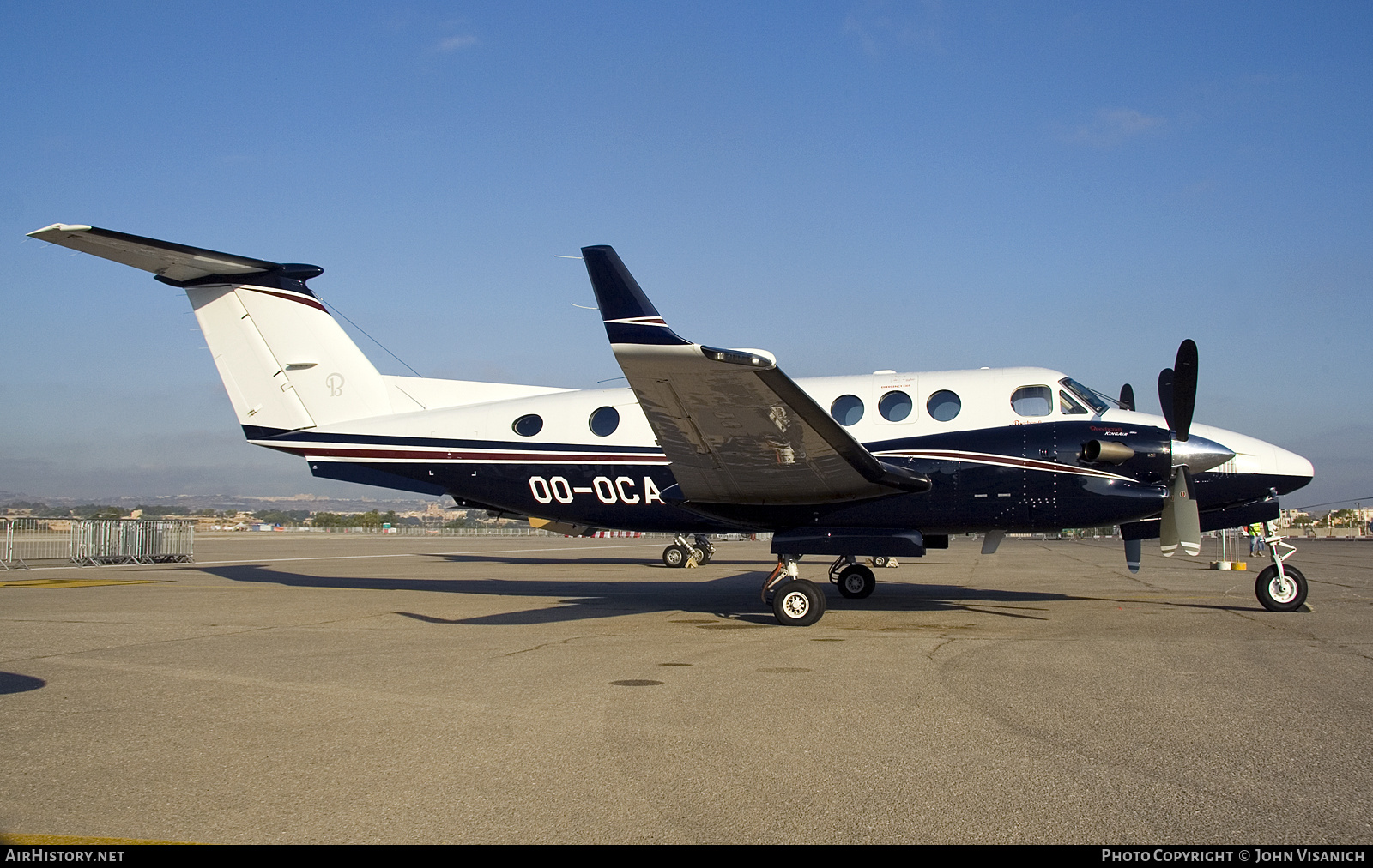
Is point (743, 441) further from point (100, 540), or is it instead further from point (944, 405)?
point (100, 540)

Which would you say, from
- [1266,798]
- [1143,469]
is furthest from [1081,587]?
[1266,798]

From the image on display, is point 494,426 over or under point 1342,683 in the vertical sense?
over

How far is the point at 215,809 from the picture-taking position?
13.5 ft

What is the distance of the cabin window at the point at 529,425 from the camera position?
13.9 m

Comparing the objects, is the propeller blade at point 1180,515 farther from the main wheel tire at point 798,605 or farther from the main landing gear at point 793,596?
the main wheel tire at point 798,605

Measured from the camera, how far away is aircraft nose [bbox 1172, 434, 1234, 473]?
36.8 ft

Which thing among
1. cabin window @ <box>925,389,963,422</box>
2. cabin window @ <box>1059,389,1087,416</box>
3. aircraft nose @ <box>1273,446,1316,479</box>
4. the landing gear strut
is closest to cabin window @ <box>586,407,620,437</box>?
the landing gear strut

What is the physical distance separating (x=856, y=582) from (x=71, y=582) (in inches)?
658

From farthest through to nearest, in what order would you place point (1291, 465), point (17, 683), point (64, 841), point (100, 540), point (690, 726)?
point (100, 540) → point (1291, 465) → point (17, 683) → point (690, 726) → point (64, 841)

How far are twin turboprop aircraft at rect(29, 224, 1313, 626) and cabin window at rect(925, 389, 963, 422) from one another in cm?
3

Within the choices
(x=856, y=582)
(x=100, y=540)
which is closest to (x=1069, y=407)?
(x=856, y=582)

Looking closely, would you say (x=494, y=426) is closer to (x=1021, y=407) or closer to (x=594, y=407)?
(x=594, y=407)

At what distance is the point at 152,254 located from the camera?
13008mm

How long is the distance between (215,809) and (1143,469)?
10.8 meters
